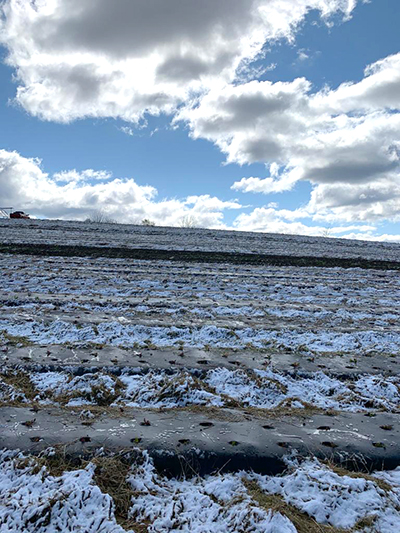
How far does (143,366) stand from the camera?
178 inches

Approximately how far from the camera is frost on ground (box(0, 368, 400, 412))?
150 inches

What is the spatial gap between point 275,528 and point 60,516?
55.0 inches

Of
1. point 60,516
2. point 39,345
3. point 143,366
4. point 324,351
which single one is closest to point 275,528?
point 60,516

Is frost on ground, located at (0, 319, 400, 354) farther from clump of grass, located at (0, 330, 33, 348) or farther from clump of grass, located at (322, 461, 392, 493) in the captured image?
clump of grass, located at (322, 461, 392, 493)

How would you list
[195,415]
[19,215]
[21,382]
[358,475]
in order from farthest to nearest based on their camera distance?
1. [19,215]
2. [21,382]
3. [195,415]
4. [358,475]

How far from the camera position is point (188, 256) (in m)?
15.8

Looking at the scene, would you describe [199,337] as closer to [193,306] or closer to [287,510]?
[193,306]

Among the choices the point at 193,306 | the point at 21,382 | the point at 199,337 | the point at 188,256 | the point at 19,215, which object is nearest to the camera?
the point at 21,382

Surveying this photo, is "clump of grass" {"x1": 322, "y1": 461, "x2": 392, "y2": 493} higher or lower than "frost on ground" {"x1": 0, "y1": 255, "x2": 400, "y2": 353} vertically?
lower

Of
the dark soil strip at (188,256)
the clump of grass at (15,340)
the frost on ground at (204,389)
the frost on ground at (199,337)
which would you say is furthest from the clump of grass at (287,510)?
the dark soil strip at (188,256)

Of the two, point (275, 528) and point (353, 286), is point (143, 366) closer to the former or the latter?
point (275, 528)

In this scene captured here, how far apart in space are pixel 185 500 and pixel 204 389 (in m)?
1.57

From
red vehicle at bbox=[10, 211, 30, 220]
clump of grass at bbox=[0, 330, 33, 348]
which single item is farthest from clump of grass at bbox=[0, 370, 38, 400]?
red vehicle at bbox=[10, 211, 30, 220]

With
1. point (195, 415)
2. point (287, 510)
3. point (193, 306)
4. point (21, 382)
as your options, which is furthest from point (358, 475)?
point (193, 306)
